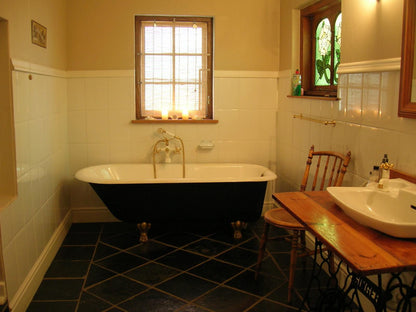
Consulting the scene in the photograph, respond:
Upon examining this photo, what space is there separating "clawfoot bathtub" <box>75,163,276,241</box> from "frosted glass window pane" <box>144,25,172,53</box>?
1405 millimetres

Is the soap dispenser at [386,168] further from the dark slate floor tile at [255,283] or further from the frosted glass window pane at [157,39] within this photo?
the frosted glass window pane at [157,39]

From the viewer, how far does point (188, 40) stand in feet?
14.9

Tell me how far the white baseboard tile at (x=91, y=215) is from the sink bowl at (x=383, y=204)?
9.55ft

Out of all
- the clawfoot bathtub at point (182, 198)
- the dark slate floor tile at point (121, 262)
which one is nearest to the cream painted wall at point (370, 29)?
the clawfoot bathtub at point (182, 198)

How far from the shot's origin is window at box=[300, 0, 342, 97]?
11.6ft

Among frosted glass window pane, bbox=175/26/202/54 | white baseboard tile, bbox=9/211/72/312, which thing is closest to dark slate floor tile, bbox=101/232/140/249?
white baseboard tile, bbox=9/211/72/312

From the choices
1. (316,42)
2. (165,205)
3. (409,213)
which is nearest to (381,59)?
(409,213)

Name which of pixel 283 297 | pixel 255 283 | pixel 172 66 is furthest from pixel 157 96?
pixel 283 297

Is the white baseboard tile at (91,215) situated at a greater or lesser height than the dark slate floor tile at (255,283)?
greater

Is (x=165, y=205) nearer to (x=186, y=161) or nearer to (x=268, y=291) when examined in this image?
(x=186, y=161)

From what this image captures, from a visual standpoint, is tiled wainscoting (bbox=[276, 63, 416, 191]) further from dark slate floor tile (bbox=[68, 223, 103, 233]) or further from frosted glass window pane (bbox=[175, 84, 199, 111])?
dark slate floor tile (bbox=[68, 223, 103, 233])

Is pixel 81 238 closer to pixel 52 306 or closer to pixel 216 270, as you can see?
pixel 52 306

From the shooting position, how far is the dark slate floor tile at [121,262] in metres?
3.45

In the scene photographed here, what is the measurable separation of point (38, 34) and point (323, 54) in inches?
90.9
